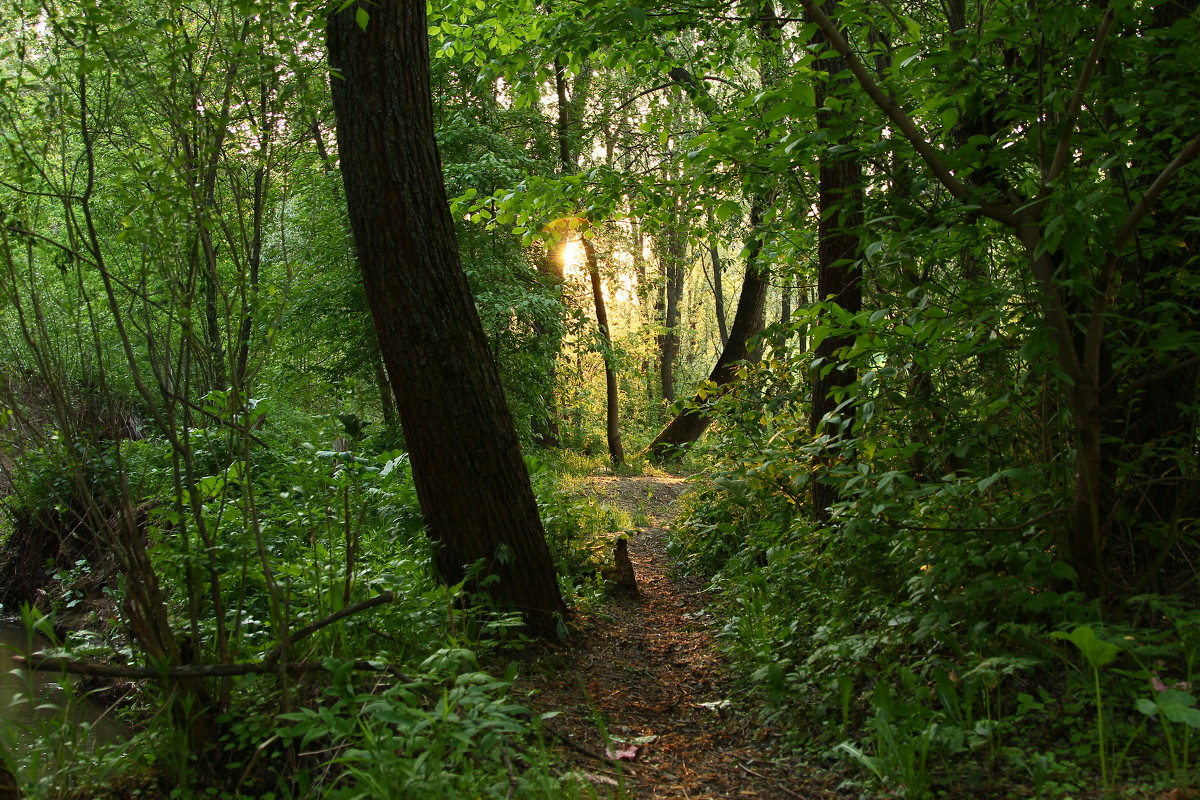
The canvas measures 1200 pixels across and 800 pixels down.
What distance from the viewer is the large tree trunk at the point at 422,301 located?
4.11 m

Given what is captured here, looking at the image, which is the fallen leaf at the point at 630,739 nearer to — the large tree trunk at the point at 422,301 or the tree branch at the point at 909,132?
the large tree trunk at the point at 422,301

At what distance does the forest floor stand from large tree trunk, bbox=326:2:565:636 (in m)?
0.48

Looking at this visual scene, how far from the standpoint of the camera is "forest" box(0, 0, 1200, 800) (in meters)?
2.55

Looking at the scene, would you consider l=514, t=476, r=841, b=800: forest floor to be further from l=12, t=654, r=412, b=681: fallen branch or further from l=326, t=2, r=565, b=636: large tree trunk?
l=12, t=654, r=412, b=681: fallen branch

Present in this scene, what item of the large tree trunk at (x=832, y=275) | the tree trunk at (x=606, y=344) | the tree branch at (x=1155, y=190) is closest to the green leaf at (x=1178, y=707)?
the tree branch at (x=1155, y=190)

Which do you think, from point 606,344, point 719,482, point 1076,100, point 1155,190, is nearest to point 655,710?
point 719,482

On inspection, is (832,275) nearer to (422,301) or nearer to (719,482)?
(719,482)

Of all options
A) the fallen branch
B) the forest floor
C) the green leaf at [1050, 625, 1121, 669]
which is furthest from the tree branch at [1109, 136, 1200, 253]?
the fallen branch

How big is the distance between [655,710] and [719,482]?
4.38ft

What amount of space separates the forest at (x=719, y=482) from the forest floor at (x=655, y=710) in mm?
30

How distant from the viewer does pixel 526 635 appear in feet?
13.9

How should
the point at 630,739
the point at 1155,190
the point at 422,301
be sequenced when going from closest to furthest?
the point at 1155,190 < the point at 630,739 < the point at 422,301

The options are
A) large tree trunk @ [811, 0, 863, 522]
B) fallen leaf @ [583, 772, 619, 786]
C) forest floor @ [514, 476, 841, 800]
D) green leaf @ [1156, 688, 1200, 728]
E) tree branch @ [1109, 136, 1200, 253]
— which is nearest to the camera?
green leaf @ [1156, 688, 1200, 728]

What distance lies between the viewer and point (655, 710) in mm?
3822
